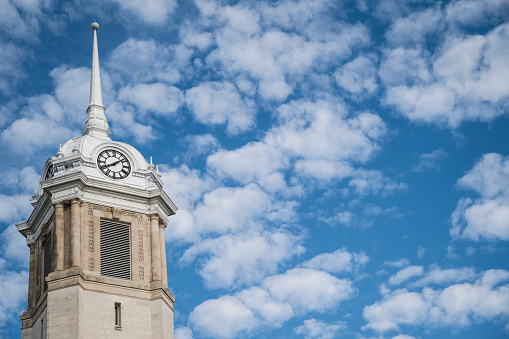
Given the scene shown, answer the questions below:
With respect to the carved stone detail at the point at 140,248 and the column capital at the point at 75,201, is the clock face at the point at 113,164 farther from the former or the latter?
the carved stone detail at the point at 140,248

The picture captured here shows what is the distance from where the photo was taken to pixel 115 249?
11175 centimetres

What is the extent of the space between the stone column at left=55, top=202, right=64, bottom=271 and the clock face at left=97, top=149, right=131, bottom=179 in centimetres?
615

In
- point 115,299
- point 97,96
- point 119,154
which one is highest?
point 97,96

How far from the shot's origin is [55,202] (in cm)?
11162

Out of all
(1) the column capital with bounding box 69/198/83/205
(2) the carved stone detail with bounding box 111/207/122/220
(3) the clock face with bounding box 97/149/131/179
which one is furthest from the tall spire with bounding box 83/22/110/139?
(1) the column capital with bounding box 69/198/83/205

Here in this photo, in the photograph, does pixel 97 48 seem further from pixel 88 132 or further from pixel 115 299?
pixel 115 299

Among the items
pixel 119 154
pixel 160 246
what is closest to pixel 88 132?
pixel 119 154

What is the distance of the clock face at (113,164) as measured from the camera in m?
115

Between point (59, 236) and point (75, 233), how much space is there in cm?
169

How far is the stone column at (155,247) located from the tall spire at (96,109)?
1157 cm

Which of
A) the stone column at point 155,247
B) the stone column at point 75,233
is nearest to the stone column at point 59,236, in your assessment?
the stone column at point 75,233

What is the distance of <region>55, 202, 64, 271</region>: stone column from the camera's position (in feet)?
356

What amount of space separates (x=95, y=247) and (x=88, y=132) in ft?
50.7

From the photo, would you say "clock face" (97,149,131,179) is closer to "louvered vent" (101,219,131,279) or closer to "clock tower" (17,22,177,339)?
"clock tower" (17,22,177,339)
